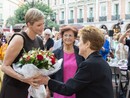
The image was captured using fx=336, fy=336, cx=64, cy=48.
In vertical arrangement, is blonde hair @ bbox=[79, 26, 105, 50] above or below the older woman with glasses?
above

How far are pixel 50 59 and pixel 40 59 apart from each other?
0.12m

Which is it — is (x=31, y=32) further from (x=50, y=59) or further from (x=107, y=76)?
(x=107, y=76)

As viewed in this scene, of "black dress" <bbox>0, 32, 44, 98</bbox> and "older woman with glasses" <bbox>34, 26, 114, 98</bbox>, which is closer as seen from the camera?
"older woman with glasses" <bbox>34, 26, 114, 98</bbox>

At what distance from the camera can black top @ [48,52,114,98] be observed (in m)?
2.85

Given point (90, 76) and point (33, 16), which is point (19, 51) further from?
point (90, 76)

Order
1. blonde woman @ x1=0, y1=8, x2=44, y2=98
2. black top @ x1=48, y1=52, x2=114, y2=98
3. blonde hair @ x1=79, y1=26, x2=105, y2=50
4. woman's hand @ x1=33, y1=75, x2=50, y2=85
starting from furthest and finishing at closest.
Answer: blonde woman @ x1=0, y1=8, x2=44, y2=98
woman's hand @ x1=33, y1=75, x2=50, y2=85
blonde hair @ x1=79, y1=26, x2=105, y2=50
black top @ x1=48, y1=52, x2=114, y2=98

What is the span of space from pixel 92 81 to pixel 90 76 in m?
0.05

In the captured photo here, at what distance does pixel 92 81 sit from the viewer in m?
2.85

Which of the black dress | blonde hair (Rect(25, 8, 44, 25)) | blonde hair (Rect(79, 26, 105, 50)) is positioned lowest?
the black dress

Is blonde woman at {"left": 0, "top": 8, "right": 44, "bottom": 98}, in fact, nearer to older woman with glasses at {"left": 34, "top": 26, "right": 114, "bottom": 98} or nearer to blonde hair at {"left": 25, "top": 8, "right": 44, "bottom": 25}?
blonde hair at {"left": 25, "top": 8, "right": 44, "bottom": 25}

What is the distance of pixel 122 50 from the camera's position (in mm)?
10203

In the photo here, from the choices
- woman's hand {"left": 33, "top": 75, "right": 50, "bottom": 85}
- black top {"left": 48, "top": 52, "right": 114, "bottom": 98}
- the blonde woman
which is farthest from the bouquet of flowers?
black top {"left": 48, "top": 52, "right": 114, "bottom": 98}

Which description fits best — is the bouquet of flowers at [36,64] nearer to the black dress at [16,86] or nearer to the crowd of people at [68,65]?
the crowd of people at [68,65]

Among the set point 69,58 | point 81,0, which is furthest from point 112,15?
point 69,58
